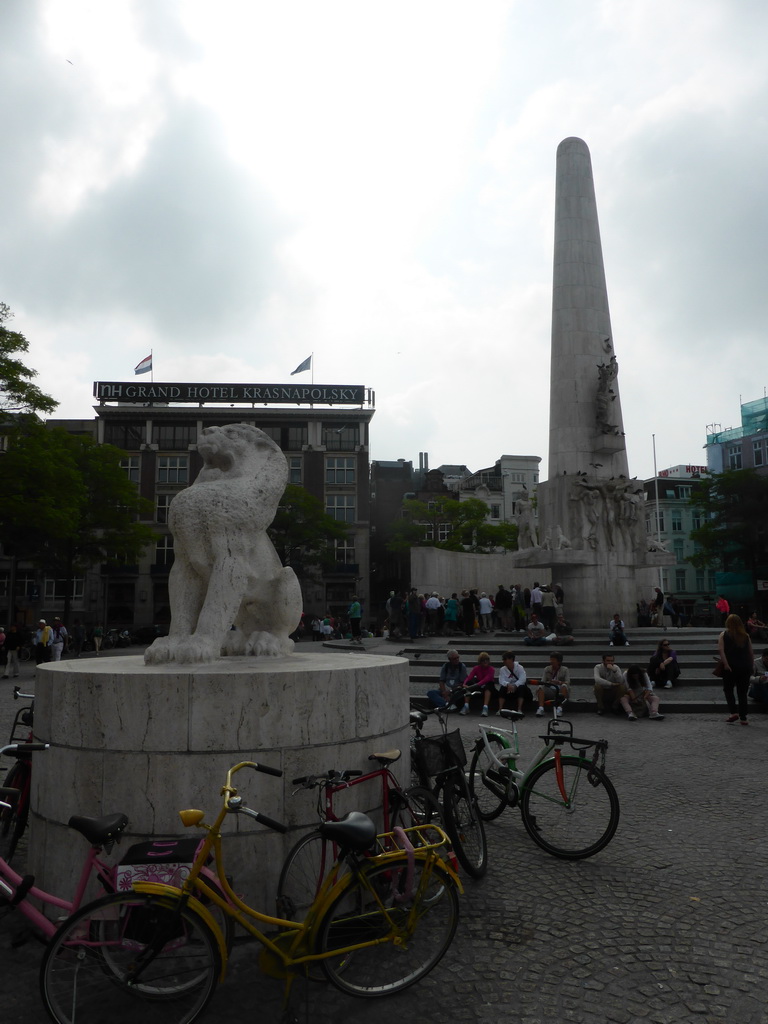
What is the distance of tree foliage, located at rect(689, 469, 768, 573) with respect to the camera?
144 ft

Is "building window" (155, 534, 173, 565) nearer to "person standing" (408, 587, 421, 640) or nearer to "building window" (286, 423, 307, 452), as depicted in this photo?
"building window" (286, 423, 307, 452)

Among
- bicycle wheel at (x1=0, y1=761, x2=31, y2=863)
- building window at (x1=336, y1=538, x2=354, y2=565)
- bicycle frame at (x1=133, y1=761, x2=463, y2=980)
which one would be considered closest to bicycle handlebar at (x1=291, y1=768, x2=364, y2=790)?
bicycle frame at (x1=133, y1=761, x2=463, y2=980)

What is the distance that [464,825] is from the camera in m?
5.01

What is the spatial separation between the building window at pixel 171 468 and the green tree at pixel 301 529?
14.1m

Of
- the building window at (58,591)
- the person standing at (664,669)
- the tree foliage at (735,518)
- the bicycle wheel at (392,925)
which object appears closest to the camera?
the bicycle wheel at (392,925)

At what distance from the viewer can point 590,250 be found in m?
24.3

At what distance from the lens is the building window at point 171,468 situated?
181ft

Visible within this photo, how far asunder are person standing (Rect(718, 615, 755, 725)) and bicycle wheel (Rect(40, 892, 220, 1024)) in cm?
946

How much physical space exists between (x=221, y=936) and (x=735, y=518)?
47.4m

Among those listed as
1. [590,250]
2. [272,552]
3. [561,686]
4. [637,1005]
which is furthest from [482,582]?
[637,1005]

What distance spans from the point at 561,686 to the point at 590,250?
1731 centimetres

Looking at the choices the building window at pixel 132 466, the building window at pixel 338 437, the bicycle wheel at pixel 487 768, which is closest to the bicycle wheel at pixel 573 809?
the bicycle wheel at pixel 487 768

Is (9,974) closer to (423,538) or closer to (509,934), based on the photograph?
(509,934)

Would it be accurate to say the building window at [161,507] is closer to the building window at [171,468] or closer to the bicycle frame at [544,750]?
the building window at [171,468]
